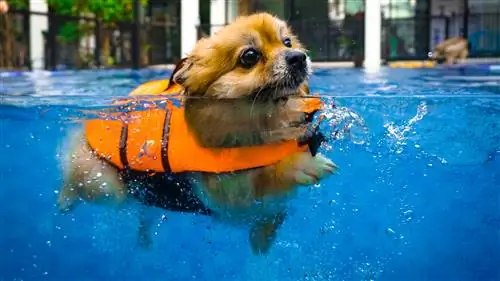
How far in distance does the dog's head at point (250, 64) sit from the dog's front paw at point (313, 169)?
39 cm

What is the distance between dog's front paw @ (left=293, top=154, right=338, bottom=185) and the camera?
367cm

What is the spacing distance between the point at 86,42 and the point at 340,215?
11.4 metres

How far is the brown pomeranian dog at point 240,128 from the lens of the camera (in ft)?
11.1

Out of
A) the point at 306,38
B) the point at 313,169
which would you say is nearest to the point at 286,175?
the point at 313,169

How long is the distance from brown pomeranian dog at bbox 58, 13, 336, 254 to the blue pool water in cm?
17

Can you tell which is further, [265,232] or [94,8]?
[94,8]

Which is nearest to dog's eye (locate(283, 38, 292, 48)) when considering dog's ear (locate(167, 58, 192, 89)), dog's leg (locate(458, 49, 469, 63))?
dog's ear (locate(167, 58, 192, 89))

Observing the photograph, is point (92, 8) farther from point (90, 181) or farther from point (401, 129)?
point (401, 129)

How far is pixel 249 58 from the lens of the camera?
11.1 feet

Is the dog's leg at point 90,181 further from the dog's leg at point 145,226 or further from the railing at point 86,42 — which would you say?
the railing at point 86,42

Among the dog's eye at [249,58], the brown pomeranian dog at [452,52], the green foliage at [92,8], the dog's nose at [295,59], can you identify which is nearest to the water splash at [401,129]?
the dog's nose at [295,59]

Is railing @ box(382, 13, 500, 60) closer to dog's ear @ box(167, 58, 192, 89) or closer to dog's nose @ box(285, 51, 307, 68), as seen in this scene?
dog's ear @ box(167, 58, 192, 89)

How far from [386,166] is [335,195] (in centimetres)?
37

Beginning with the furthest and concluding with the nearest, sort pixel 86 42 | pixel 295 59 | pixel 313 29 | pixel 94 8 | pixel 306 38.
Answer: pixel 94 8, pixel 313 29, pixel 306 38, pixel 86 42, pixel 295 59
